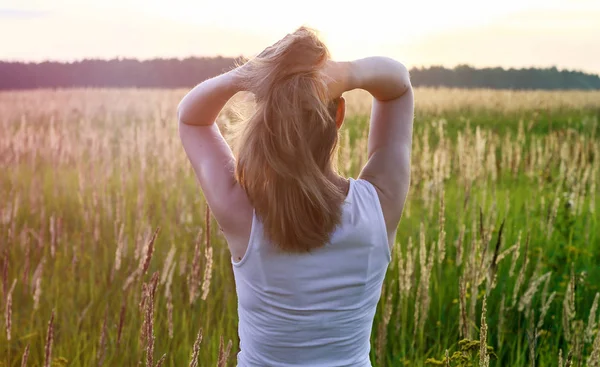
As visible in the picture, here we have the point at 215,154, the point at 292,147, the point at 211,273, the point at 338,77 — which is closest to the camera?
the point at 292,147

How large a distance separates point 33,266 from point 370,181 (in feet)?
7.96

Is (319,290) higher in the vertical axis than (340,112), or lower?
lower

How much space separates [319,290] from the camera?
1457mm

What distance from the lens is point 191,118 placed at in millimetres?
1678

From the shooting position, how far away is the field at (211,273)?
2.31 metres

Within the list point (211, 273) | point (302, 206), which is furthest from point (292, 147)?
point (211, 273)

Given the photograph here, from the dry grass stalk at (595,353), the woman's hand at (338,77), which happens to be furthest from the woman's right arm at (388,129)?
the dry grass stalk at (595,353)

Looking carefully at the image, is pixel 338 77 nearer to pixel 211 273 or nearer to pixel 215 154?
pixel 215 154

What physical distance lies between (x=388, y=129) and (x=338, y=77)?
247mm

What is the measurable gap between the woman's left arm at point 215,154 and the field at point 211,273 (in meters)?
0.28

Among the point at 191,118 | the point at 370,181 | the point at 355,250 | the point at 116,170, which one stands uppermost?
the point at 191,118

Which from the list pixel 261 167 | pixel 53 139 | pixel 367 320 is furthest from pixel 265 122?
pixel 53 139

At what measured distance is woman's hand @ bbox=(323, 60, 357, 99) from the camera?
1469 millimetres

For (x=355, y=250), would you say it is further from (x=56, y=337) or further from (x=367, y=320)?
(x=56, y=337)
